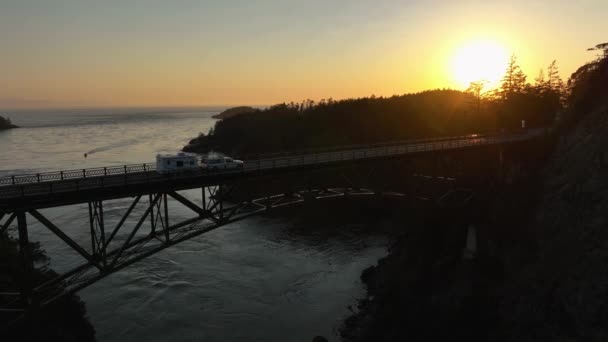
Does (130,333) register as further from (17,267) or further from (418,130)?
(418,130)

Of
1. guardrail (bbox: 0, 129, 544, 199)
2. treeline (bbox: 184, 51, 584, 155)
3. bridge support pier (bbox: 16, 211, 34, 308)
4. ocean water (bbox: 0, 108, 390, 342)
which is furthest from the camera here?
treeline (bbox: 184, 51, 584, 155)

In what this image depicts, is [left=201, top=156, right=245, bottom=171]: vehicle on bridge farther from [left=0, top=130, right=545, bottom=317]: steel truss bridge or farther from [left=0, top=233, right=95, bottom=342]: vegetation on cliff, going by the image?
[left=0, top=233, right=95, bottom=342]: vegetation on cliff

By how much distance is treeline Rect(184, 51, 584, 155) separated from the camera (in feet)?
202

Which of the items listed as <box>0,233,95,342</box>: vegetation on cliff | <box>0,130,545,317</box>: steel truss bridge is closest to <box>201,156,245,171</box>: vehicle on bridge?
<box>0,130,545,317</box>: steel truss bridge

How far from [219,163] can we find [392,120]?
88.7m

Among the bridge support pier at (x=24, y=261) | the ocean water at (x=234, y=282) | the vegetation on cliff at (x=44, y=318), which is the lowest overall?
the ocean water at (x=234, y=282)

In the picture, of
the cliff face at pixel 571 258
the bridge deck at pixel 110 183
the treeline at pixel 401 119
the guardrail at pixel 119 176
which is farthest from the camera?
the treeline at pixel 401 119

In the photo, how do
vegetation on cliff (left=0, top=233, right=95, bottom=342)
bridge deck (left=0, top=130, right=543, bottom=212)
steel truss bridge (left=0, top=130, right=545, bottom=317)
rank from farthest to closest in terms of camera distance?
vegetation on cliff (left=0, top=233, right=95, bottom=342)
bridge deck (left=0, top=130, right=543, bottom=212)
steel truss bridge (left=0, top=130, right=545, bottom=317)

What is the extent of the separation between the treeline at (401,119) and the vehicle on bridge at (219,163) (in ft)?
144

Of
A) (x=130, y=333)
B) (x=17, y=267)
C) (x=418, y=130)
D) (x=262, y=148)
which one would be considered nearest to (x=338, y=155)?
(x=130, y=333)

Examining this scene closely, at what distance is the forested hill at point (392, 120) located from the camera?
202 ft

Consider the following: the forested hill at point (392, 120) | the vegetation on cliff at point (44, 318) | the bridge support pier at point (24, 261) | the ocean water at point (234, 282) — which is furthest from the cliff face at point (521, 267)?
the forested hill at point (392, 120)

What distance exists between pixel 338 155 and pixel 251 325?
50.1 ft

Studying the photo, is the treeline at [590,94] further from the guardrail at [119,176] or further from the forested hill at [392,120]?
the forested hill at [392,120]
